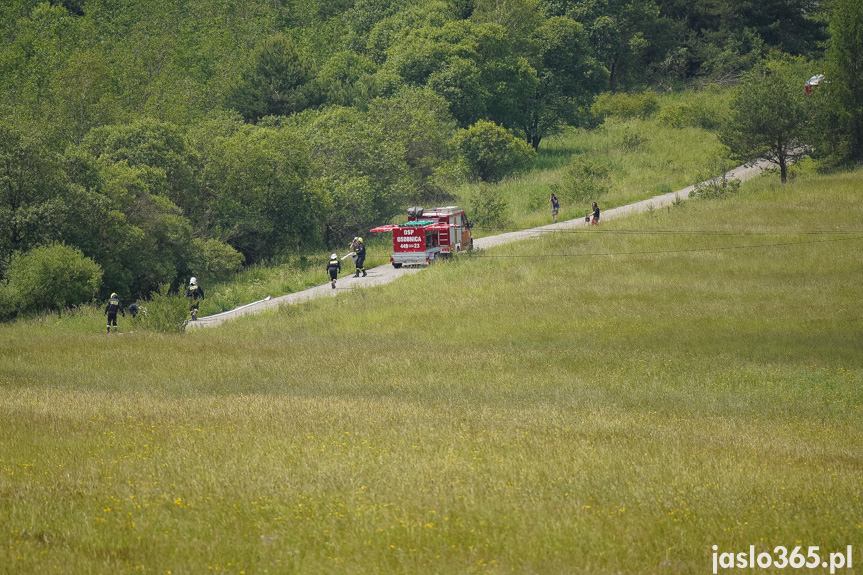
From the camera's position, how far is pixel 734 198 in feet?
158

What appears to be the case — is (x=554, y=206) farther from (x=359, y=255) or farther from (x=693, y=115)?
(x=693, y=115)

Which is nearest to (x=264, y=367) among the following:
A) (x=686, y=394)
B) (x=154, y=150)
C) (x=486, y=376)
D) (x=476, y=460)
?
(x=486, y=376)

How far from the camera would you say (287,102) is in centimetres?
6794

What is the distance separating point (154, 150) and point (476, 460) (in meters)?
36.7

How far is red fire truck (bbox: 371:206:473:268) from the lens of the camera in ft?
136

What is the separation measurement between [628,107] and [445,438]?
68.8 metres

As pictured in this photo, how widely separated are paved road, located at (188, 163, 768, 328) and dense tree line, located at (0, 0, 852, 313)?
A: 244 inches

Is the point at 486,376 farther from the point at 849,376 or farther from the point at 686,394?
the point at 849,376

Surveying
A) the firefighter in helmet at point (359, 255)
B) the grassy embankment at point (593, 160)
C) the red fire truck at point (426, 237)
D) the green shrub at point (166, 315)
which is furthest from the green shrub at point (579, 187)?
the green shrub at point (166, 315)

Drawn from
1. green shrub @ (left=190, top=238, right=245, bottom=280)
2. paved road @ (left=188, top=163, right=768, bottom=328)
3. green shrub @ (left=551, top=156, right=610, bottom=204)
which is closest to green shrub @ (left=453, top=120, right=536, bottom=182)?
green shrub @ (left=551, top=156, right=610, bottom=204)

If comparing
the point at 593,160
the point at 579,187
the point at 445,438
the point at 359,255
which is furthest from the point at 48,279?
the point at 593,160

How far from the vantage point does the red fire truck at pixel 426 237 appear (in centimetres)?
4134

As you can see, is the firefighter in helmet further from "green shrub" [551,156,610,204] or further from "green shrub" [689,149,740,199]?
"green shrub" [551,156,610,204]

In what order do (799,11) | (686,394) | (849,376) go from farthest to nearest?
(799,11) → (849,376) → (686,394)
